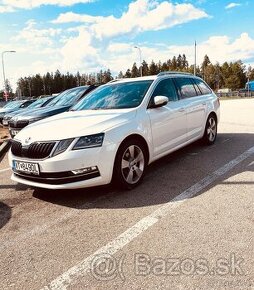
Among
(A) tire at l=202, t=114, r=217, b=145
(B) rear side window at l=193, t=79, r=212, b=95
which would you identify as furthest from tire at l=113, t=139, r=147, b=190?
(B) rear side window at l=193, t=79, r=212, b=95

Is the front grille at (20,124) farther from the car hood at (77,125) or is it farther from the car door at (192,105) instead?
the car door at (192,105)

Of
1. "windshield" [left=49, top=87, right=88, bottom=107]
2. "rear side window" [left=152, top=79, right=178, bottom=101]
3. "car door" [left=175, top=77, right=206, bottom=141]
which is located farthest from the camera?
"windshield" [left=49, top=87, right=88, bottom=107]

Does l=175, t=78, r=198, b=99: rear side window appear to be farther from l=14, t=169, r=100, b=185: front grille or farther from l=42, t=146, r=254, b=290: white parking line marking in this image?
l=14, t=169, r=100, b=185: front grille

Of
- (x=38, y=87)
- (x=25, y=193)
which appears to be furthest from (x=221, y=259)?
(x=38, y=87)

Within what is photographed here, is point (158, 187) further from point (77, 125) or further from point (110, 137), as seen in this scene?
point (77, 125)

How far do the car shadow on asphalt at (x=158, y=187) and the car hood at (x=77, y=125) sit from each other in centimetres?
91

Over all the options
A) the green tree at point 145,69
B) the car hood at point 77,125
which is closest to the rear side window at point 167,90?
the car hood at point 77,125

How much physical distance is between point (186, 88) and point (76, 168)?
11.1 feet

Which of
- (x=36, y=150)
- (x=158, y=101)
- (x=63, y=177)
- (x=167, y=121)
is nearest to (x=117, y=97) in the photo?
(x=158, y=101)

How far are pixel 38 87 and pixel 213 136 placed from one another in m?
119

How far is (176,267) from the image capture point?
2787 mm

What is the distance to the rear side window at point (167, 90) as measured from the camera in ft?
18.5

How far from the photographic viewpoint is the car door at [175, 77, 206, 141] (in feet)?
20.9

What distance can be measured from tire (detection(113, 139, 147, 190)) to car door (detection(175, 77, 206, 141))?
175 centimetres
